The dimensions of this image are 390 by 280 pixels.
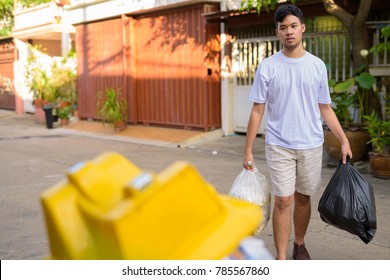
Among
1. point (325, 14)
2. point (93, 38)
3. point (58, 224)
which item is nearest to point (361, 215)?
point (58, 224)

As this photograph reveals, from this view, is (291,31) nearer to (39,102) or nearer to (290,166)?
(290,166)

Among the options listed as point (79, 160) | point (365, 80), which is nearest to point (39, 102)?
point (79, 160)

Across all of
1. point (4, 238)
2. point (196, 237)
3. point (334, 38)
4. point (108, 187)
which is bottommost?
point (4, 238)

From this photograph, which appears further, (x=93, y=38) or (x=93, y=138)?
(x=93, y=38)

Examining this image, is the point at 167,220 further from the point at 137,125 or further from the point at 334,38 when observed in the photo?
the point at 137,125

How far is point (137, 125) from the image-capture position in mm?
15109

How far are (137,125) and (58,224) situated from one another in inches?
528

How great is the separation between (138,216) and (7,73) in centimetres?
2461

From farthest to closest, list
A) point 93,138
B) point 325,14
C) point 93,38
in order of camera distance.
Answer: point 93,38
point 93,138
point 325,14

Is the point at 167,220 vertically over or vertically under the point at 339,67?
under

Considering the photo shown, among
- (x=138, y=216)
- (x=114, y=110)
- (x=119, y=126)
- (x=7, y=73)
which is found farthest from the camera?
(x=7, y=73)

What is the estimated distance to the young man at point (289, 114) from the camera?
3.88m

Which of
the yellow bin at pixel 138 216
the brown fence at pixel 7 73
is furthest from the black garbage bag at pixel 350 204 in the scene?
the brown fence at pixel 7 73

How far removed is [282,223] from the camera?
399 cm
